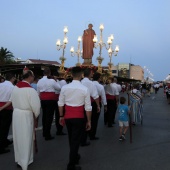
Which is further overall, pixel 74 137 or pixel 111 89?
pixel 111 89

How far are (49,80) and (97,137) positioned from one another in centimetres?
205

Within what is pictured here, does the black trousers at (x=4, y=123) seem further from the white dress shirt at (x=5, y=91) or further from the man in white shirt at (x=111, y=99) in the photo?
the man in white shirt at (x=111, y=99)

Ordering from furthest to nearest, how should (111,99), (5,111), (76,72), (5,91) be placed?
(111,99), (5,111), (5,91), (76,72)

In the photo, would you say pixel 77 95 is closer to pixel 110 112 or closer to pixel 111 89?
pixel 110 112

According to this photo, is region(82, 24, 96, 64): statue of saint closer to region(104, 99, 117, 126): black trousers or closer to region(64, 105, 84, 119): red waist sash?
region(104, 99, 117, 126): black trousers

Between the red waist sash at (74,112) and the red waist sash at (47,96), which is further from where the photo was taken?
the red waist sash at (47,96)

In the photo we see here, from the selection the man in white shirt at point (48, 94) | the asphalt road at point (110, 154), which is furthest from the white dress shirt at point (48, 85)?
the asphalt road at point (110, 154)

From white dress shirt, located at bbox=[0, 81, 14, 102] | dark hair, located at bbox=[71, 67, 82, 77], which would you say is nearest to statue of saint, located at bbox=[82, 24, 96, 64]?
white dress shirt, located at bbox=[0, 81, 14, 102]

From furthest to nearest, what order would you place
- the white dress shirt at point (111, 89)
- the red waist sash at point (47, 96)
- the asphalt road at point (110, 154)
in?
the white dress shirt at point (111, 89) → the red waist sash at point (47, 96) → the asphalt road at point (110, 154)

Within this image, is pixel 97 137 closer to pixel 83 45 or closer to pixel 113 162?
pixel 113 162

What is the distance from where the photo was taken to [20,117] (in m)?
5.46

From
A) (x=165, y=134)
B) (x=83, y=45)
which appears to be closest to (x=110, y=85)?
(x=165, y=134)

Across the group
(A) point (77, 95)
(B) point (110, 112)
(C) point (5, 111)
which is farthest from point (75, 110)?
(B) point (110, 112)

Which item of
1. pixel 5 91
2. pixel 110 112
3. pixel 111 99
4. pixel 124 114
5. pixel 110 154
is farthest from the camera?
pixel 111 99
